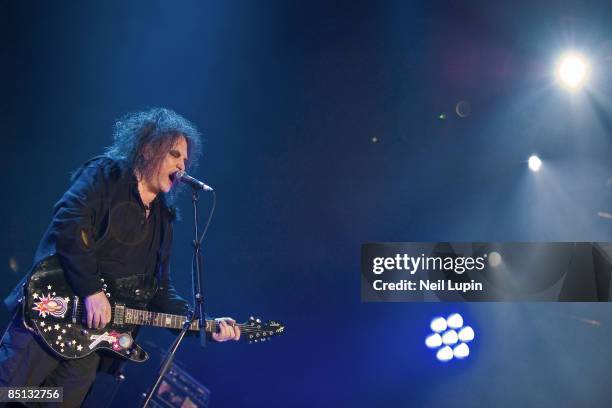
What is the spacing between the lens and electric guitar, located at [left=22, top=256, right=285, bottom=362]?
8.54 ft

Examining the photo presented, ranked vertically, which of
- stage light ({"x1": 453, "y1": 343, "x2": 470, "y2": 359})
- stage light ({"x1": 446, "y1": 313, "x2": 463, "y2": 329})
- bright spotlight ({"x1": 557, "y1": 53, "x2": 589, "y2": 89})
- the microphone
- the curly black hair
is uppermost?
bright spotlight ({"x1": 557, "y1": 53, "x2": 589, "y2": 89})

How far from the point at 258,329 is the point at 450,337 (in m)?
1.67

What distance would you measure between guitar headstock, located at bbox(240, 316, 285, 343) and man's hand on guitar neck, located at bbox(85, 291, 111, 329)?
0.90 meters

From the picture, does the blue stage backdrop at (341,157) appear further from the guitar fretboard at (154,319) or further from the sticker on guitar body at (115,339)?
the sticker on guitar body at (115,339)

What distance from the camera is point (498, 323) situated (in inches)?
174

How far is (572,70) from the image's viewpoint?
4.73 metres

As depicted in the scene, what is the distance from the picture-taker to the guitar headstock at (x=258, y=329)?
343 cm

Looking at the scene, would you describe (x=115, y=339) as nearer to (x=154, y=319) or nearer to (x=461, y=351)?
(x=154, y=319)

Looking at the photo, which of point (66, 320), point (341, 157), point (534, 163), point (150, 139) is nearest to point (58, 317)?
point (66, 320)

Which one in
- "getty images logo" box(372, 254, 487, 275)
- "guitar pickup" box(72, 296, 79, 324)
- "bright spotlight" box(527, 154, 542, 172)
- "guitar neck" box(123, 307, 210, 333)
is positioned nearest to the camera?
"guitar pickup" box(72, 296, 79, 324)

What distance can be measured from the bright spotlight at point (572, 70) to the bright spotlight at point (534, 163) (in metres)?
0.67

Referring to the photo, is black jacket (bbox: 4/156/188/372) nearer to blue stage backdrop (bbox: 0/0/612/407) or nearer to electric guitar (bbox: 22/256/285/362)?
electric guitar (bbox: 22/256/285/362)

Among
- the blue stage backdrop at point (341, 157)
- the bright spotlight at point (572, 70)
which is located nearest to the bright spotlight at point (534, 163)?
the blue stage backdrop at point (341, 157)

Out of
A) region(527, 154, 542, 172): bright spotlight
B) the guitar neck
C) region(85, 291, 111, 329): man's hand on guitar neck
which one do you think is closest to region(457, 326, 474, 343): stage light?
region(527, 154, 542, 172): bright spotlight
